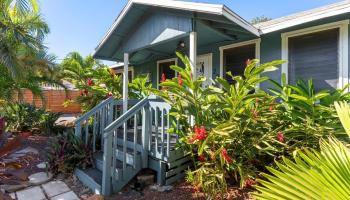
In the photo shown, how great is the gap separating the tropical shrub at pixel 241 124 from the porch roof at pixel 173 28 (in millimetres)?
1130

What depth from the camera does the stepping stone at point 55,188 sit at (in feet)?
13.1

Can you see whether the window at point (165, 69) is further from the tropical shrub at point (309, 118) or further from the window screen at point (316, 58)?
the tropical shrub at point (309, 118)

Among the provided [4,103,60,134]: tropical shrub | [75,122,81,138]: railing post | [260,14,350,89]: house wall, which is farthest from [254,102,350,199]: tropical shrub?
[4,103,60,134]: tropical shrub

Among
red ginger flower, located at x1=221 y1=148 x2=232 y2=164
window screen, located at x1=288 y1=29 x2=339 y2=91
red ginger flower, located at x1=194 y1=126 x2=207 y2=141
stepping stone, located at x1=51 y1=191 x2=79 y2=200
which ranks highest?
window screen, located at x1=288 y1=29 x2=339 y2=91

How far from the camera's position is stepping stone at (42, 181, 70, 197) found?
13.1 feet

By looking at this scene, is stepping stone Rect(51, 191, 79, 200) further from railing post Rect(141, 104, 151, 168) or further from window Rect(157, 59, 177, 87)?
window Rect(157, 59, 177, 87)

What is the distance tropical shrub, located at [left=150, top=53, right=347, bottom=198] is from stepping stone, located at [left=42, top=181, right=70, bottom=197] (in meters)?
2.14

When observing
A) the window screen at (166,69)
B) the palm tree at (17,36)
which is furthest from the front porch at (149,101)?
the palm tree at (17,36)

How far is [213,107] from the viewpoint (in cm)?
347

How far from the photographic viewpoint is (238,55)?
598 centimetres

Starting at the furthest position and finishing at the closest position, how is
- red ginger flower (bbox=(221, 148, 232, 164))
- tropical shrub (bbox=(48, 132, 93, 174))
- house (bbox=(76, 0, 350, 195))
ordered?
tropical shrub (bbox=(48, 132, 93, 174)), house (bbox=(76, 0, 350, 195)), red ginger flower (bbox=(221, 148, 232, 164))

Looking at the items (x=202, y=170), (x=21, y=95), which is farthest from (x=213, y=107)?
(x=21, y=95)

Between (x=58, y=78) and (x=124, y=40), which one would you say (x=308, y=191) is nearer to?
(x=124, y=40)

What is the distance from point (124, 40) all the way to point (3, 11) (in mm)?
3529
